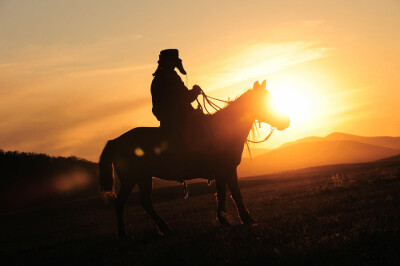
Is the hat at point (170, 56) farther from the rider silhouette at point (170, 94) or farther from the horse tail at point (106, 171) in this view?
the horse tail at point (106, 171)

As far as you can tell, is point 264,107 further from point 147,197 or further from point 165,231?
point 165,231

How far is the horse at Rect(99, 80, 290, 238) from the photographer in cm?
1021

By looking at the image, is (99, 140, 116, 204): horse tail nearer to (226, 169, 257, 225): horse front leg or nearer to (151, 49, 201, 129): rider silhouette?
(151, 49, 201, 129): rider silhouette

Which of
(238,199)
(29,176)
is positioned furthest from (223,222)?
(29,176)

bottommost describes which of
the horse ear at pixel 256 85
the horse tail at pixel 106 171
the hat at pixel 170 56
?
the horse tail at pixel 106 171

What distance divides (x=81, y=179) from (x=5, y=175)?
10910mm

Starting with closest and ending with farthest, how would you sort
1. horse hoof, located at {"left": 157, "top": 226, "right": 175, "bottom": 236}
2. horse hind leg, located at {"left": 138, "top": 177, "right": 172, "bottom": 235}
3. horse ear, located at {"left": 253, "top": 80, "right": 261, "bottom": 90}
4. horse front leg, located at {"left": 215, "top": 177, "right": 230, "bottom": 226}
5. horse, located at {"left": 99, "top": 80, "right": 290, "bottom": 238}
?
horse hoof, located at {"left": 157, "top": 226, "right": 175, "bottom": 236} < horse front leg, located at {"left": 215, "top": 177, "right": 230, "bottom": 226} < horse, located at {"left": 99, "top": 80, "right": 290, "bottom": 238} < horse hind leg, located at {"left": 138, "top": 177, "right": 172, "bottom": 235} < horse ear, located at {"left": 253, "top": 80, "right": 261, "bottom": 90}

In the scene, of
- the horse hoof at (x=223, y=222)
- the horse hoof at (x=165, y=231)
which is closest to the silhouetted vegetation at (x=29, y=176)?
the horse hoof at (x=165, y=231)

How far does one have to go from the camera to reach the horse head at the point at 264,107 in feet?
35.5

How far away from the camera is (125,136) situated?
10781mm

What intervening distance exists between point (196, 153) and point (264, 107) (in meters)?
2.51

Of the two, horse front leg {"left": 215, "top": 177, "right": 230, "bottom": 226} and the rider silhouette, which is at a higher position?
the rider silhouette

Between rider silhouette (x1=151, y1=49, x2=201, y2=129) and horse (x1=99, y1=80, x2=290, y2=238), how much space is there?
407 mm

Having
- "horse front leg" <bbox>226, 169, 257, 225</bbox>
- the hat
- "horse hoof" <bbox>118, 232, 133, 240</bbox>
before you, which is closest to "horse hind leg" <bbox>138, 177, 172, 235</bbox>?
"horse hoof" <bbox>118, 232, 133, 240</bbox>
